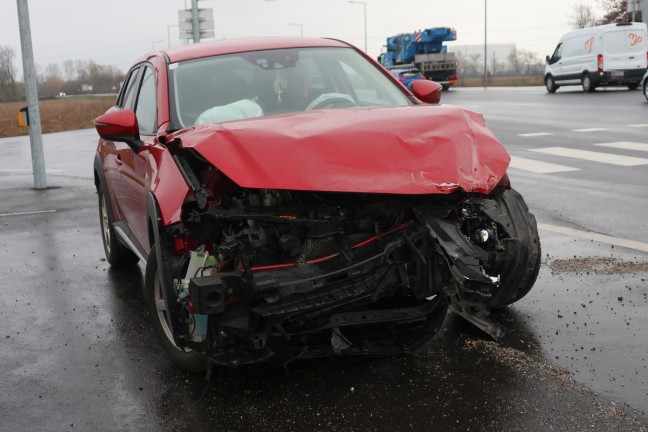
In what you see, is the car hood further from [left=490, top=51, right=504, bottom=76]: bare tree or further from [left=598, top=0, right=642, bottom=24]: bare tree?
[left=490, top=51, right=504, bottom=76]: bare tree

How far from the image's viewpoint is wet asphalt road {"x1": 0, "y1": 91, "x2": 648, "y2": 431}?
364cm

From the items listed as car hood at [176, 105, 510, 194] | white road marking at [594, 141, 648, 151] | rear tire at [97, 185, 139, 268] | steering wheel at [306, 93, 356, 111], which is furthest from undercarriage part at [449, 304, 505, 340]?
white road marking at [594, 141, 648, 151]

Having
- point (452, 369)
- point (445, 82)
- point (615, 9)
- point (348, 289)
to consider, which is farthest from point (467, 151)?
point (615, 9)

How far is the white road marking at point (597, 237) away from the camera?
21.8 ft

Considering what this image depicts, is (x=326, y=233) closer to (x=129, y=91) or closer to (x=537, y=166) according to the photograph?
(x=129, y=91)

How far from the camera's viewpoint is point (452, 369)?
4176mm

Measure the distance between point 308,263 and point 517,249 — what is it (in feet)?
4.36

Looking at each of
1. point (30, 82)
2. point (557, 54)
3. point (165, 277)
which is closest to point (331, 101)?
point (165, 277)

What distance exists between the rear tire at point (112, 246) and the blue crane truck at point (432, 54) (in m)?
38.6

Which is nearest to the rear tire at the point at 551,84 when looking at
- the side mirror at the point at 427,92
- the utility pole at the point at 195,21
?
the utility pole at the point at 195,21

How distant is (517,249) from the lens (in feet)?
14.1

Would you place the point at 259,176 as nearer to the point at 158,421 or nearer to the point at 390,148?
the point at 390,148

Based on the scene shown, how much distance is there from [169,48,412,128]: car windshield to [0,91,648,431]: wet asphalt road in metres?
1.55

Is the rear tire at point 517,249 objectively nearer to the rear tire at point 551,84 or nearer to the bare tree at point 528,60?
the rear tire at point 551,84
